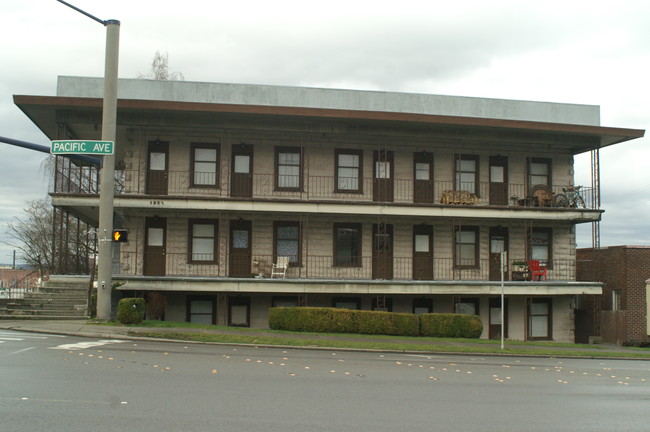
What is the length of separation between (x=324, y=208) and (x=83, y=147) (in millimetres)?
9566

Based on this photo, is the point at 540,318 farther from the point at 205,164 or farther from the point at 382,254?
the point at 205,164

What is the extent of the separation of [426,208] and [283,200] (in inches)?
231

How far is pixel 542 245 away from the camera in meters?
28.4

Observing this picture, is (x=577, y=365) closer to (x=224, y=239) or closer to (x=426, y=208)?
(x=426, y=208)

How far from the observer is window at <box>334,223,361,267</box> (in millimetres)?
26812

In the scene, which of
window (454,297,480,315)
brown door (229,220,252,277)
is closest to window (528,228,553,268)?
window (454,297,480,315)

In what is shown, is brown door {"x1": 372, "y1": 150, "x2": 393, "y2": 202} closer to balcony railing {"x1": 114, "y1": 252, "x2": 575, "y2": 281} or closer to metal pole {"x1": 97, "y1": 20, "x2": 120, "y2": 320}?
balcony railing {"x1": 114, "y1": 252, "x2": 575, "y2": 281}

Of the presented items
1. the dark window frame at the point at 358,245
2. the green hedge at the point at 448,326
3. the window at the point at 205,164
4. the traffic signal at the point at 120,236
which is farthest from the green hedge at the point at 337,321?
the window at the point at 205,164

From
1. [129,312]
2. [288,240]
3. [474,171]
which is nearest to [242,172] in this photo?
[288,240]

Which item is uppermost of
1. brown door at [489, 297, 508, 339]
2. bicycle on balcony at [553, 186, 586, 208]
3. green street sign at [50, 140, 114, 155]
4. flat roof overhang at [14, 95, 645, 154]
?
flat roof overhang at [14, 95, 645, 154]

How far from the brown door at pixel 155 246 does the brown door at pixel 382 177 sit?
29.5 ft

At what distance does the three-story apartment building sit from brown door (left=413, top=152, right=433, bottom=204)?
0.07 meters

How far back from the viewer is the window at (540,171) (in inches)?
1115

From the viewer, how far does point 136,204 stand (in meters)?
24.3
